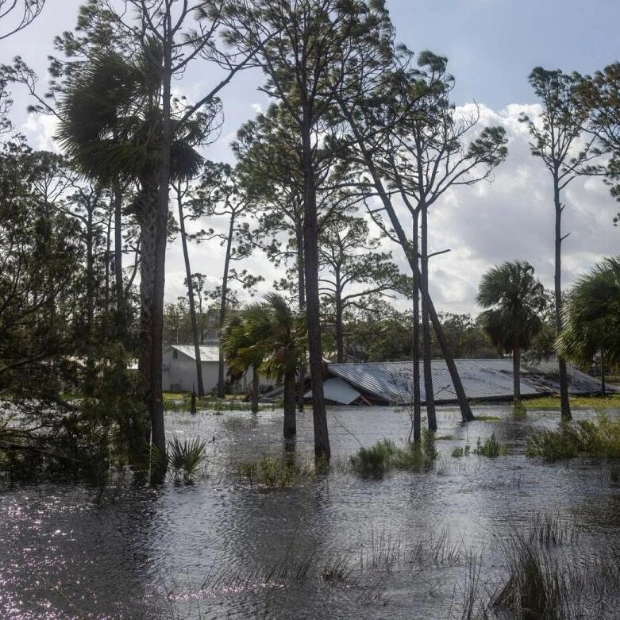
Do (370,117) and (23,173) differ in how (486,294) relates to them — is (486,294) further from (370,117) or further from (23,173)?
(23,173)

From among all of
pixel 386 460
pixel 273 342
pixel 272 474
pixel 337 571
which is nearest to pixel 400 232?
pixel 273 342

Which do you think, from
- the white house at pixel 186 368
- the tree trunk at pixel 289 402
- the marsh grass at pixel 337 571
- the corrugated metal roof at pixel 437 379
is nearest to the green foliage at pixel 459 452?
the tree trunk at pixel 289 402

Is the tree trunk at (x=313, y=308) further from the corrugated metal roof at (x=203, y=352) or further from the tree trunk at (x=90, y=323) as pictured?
the corrugated metal roof at (x=203, y=352)

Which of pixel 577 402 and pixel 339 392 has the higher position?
pixel 339 392

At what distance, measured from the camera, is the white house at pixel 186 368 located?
6900cm

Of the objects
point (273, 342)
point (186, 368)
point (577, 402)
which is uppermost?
point (273, 342)

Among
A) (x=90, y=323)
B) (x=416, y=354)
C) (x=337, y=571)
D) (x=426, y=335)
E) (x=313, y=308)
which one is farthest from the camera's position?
(x=426, y=335)

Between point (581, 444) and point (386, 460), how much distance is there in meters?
5.44

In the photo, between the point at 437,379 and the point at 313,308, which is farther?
the point at 437,379

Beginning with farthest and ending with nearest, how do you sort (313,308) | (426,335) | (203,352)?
(203,352), (426,335), (313,308)

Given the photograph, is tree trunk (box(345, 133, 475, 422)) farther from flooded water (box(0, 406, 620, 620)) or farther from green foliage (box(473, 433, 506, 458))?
flooded water (box(0, 406, 620, 620))

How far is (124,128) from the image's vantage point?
21000mm

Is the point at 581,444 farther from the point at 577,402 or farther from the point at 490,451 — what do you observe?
the point at 577,402

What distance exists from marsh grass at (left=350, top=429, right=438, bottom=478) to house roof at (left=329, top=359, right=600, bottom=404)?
24.9 m
